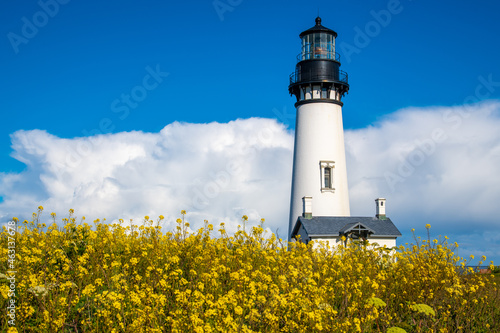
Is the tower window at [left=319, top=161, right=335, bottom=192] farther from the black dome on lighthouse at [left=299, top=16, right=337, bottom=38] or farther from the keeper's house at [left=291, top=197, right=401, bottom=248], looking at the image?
the black dome on lighthouse at [left=299, top=16, right=337, bottom=38]

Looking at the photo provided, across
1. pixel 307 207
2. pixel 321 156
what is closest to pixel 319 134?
pixel 321 156

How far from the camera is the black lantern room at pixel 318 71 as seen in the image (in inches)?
1252

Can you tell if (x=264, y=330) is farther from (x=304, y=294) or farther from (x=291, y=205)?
(x=291, y=205)

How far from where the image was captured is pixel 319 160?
30.6 meters

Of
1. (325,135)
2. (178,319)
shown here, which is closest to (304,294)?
(178,319)

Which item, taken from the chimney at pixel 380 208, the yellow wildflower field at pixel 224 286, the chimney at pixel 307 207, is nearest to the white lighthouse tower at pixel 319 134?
the chimney at pixel 307 207

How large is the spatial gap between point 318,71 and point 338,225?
31.4 ft

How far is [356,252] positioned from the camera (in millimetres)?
12383

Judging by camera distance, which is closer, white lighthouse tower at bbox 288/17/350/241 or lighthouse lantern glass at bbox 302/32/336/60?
white lighthouse tower at bbox 288/17/350/241

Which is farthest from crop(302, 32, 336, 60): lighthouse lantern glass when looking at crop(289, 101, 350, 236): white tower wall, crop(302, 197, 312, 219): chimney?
crop(302, 197, 312, 219): chimney

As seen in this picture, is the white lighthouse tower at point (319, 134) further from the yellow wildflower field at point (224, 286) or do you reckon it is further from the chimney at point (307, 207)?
the yellow wildflower field at point (224, 286)

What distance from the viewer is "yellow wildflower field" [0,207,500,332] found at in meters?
6.84

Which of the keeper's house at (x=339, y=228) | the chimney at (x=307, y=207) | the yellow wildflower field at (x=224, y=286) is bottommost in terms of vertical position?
the yellow wildflower field at (x=224, y=286)

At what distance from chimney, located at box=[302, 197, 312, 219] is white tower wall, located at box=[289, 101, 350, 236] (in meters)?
0.35
